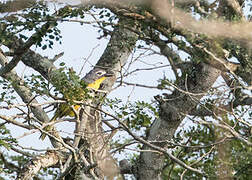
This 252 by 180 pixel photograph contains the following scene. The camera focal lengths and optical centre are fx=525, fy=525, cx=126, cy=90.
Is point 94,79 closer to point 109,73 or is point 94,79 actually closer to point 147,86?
point 109,73

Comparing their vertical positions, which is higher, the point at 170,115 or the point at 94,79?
the point at 94,79

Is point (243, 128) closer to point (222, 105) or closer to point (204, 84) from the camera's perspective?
point (204, 84)

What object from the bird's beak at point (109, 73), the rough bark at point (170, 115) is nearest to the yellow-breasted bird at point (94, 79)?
the bird's beak at point (109, 73)

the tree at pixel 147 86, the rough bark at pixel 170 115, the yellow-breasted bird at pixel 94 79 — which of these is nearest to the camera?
the tree at pixel 147 86

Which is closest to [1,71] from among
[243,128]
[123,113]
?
[123,113]

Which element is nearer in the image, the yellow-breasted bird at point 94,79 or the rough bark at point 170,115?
the rough bark at point 170,115

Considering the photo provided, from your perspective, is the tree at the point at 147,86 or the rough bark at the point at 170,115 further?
the rough bark at the point at 170,115

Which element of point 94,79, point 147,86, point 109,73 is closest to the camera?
point 147,86

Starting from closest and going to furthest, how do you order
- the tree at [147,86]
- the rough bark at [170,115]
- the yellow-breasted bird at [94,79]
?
the tree at [147,86] → the rough bark at [170,115] → the yellow-breasted bird at [94,79]

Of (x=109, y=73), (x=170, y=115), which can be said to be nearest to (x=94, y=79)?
(x=109, y=73)

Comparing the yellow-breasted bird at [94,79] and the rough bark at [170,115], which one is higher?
the yellow-breasted bird at [94,79]

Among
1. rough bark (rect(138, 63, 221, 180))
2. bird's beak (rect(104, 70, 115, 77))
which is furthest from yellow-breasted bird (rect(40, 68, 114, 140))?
rough bark (rect(138, 63, 221, 180))

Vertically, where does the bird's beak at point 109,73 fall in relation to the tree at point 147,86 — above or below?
above

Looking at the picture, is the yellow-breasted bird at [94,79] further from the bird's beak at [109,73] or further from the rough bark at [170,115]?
the rough bark at [170,115]
